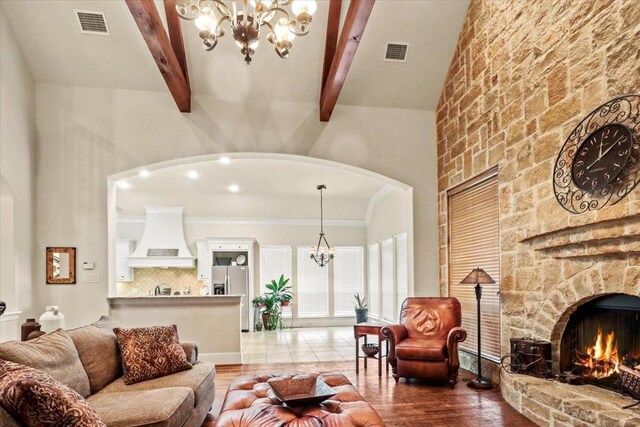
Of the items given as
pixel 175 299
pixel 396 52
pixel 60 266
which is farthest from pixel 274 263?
pixel 396 52

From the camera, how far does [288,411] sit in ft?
9.00

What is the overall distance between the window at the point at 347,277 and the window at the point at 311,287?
26cm

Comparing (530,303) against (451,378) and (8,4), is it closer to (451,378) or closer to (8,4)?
(451,378)

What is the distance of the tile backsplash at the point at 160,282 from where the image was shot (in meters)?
10.5

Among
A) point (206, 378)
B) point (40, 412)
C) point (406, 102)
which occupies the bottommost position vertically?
point (206, 378)

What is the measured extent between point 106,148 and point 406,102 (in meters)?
4.28

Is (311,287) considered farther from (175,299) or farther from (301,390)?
(301,390)

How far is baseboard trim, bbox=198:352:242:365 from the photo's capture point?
616cm

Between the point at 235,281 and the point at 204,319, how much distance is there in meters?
4.26

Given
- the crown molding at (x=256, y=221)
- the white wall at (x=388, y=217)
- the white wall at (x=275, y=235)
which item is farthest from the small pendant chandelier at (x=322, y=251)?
the white wall at (x=388, y=217)

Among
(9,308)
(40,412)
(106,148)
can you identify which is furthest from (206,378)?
(106,148)

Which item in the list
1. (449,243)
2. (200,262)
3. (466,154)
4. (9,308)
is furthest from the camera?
(200,262)

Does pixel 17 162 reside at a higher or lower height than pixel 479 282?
higher

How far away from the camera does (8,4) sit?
5090mm
